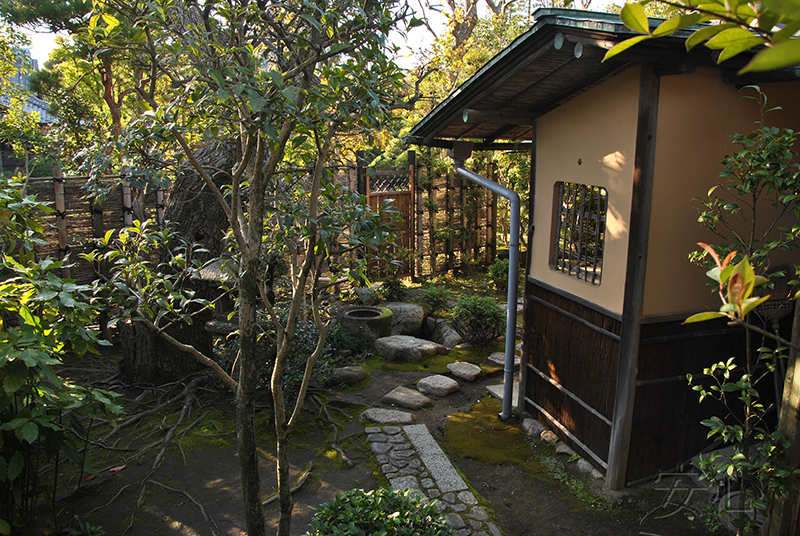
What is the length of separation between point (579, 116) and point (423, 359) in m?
4.20

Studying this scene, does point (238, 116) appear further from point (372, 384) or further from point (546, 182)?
point (372, 384)

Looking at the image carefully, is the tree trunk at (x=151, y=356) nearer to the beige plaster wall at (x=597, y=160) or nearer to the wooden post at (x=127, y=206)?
the wooden post at (x=127, y=206)

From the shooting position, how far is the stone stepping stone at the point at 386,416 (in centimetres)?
578

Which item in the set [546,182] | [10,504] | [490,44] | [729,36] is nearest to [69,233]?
[10,504]

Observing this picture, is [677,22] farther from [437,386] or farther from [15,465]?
[437,386]

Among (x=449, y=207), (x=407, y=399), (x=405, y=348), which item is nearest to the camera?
(x=407, y=399)

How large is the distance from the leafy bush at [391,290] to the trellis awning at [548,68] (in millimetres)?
3805

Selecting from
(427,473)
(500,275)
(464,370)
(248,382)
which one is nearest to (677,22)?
(248,382)

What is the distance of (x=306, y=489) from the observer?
464cm

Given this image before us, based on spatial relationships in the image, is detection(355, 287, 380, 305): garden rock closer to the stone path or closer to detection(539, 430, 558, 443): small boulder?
the stone path

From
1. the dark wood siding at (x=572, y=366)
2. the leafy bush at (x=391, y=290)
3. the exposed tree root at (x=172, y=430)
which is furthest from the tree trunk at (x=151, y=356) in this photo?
the dark wood siding at (x=572, y=366)

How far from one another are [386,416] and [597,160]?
3366 millimetres

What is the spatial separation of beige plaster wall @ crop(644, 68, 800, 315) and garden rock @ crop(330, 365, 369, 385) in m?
3.79

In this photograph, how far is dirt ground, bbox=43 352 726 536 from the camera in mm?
4086
